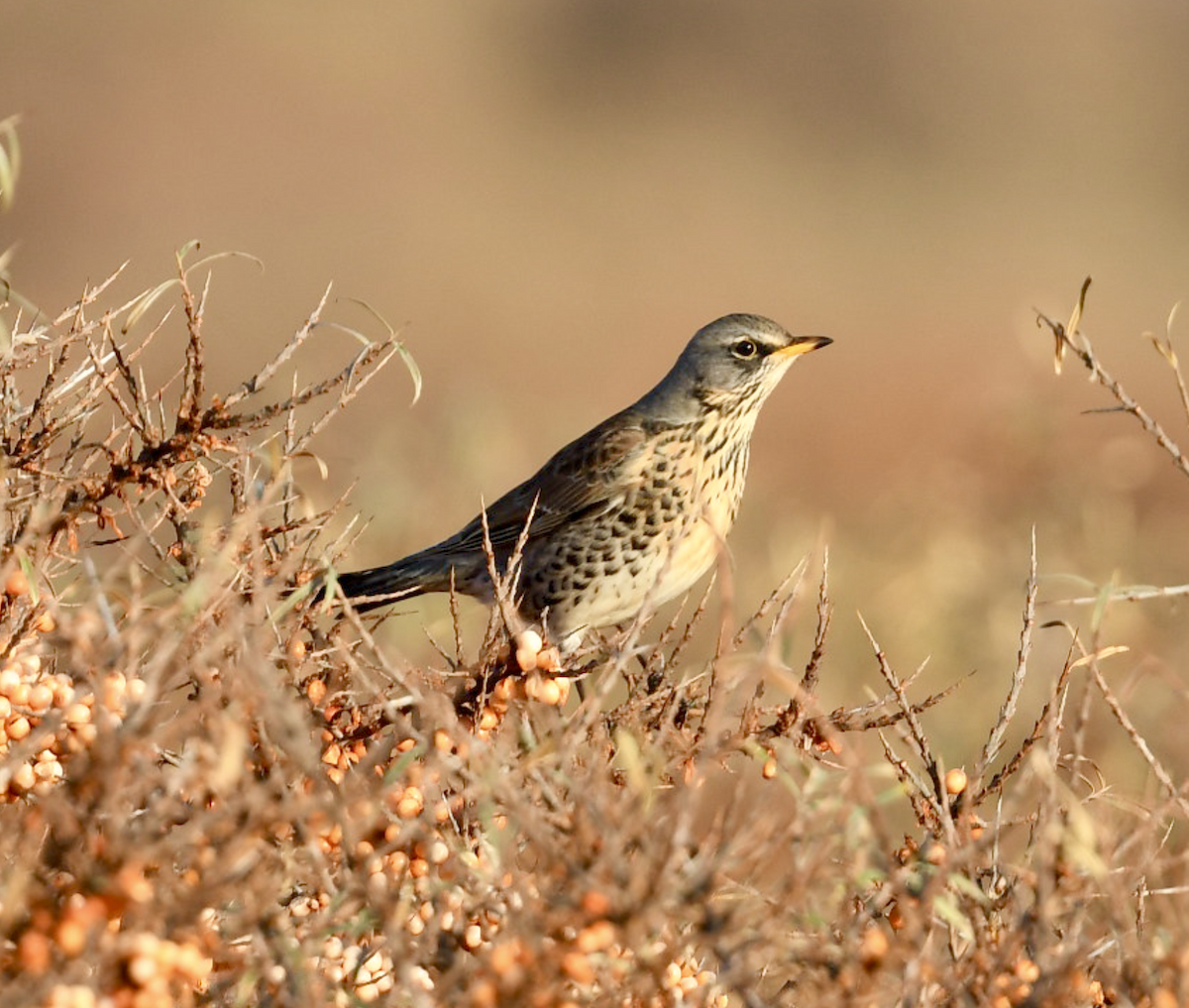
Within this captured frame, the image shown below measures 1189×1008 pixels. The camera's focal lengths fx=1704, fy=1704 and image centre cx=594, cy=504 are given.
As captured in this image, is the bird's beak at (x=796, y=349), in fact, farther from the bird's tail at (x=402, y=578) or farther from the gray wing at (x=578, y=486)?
the bird's tail at (x=402, y=578)

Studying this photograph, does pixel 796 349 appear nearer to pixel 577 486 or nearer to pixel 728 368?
pixel 728 368

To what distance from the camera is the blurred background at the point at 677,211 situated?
40.0 ft

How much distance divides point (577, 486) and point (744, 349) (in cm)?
70

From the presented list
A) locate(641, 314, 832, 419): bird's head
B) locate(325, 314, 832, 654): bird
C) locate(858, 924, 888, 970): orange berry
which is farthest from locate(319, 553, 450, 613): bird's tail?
locate(858, 924, 888, 970): orange berry

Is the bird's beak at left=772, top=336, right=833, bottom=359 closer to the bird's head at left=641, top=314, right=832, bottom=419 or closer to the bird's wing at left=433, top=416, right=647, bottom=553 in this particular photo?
the bird's head at left=641, top=314, right=832, bottom=419

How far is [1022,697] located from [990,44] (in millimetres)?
40873

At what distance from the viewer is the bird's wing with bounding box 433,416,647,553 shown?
5012mm

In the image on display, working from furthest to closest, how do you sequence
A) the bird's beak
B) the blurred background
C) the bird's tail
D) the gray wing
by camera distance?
the blurred background < the bird's beak < the gray wing < the bird's tail

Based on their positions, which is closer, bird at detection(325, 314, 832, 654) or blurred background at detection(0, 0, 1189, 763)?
bird at detection(325, 314, 832, 654)

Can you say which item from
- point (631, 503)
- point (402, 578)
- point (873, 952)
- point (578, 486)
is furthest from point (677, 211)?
point (873, 952)

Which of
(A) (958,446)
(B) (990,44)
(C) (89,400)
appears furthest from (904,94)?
(C) (89,400)

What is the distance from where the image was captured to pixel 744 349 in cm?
529

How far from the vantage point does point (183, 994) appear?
5.59 ft

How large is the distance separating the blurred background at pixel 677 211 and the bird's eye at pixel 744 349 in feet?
6.77
